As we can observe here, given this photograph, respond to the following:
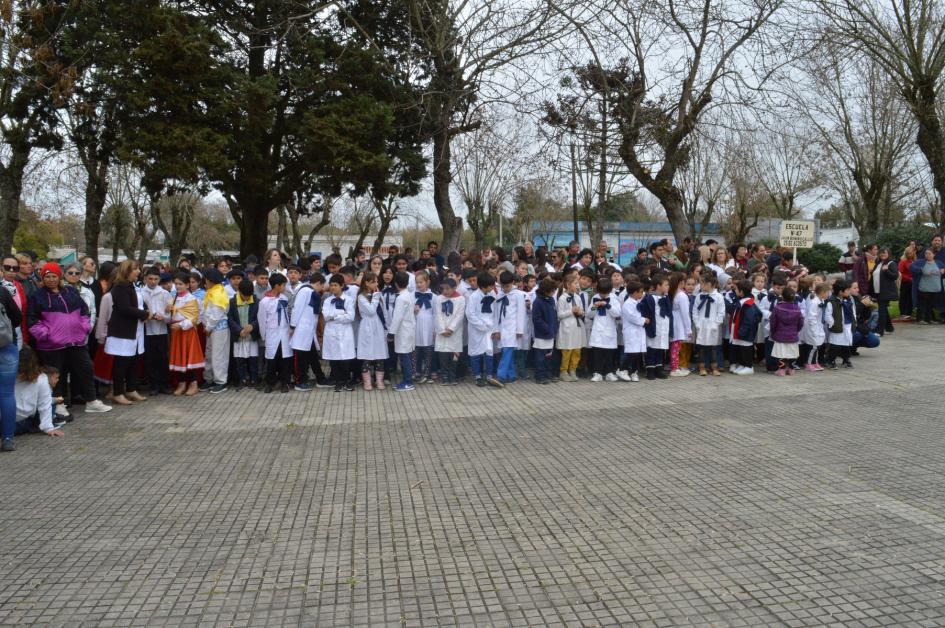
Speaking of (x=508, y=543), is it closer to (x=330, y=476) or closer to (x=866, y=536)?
(x=330, y=476)

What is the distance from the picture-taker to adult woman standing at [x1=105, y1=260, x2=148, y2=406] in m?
8.58

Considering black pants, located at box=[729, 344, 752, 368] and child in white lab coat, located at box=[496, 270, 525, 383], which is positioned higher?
child in white lab coat, located at box=[496, 270, 525, 383]

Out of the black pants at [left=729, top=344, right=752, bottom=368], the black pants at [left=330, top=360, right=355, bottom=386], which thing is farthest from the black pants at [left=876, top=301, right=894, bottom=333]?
the black pants at [left=330, top=360, right=355, bottom=386]

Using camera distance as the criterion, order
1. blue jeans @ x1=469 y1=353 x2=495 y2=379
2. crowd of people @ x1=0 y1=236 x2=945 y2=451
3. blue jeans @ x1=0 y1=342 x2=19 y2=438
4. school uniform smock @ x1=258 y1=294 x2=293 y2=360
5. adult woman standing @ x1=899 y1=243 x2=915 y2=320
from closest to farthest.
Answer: blue jeans @ x1=0 y1=342 x2=19 y2=438 → crowd of people @ x1=0 y1=236 x2=945 y2=451 → school uniform smock @ x1=258 y1=294 x2=293 y2=360 → blue jeans @ x1=469 y1=353 x2=495 y2=379 → adult woman standing @ x1=899 y1=243 x2=915 y2=320

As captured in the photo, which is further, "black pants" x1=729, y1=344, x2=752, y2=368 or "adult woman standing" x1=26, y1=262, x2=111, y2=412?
"black pants" x1=729, y1=344, x2=752, y2=368

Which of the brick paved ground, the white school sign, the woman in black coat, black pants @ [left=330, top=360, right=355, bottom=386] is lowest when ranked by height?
the brick paved ground

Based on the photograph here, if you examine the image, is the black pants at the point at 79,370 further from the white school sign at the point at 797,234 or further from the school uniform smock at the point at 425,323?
the white school sign at the point at 797,234

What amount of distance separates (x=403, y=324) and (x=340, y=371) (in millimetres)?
1123

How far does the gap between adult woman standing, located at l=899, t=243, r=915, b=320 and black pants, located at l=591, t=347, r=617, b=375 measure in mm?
9565

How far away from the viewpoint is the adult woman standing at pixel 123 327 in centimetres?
858

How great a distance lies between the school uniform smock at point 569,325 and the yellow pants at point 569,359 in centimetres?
12

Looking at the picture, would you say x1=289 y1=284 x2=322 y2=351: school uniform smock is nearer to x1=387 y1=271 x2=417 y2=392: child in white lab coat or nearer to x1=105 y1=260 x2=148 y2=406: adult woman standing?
x1=387 y1=271 x2=417 y2=392: child in white lab coat

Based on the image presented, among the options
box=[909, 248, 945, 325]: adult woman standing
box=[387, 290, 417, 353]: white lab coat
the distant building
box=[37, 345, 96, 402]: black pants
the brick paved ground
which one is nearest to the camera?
the brick paved ground

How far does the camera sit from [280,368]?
9.73 metres
